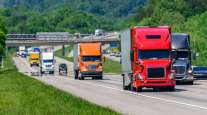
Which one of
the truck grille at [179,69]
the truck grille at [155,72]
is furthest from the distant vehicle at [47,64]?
the truck grille at [155,72]

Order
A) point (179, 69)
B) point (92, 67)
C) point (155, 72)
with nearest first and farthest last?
point (155, 72) → point (179, 69) → point (92, 67)

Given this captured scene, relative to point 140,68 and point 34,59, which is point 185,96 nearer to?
point 140,68

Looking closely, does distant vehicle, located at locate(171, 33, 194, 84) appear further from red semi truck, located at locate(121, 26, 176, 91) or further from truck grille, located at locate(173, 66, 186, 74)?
red semi truck, located at locate(121, 26, 176, 91)

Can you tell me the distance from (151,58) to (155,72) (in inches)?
31.6

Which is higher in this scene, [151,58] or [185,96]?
Result: [151,58]

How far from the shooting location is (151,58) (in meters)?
43.6

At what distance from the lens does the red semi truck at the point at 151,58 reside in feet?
142

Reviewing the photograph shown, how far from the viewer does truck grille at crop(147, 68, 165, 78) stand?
43.3 meters

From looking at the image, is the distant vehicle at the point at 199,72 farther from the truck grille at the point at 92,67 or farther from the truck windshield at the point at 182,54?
the truck windshield at the point at 182,54

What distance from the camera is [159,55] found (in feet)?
143

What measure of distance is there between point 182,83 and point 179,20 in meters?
127

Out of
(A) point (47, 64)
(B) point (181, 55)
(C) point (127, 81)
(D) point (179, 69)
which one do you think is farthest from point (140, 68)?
(A) point (47, 64)

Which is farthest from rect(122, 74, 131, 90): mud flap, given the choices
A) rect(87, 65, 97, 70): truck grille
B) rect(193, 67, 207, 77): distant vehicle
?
rect(87, 65, 97, 70): truck grille

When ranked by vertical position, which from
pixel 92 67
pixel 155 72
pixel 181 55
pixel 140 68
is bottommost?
pixel 155 72
